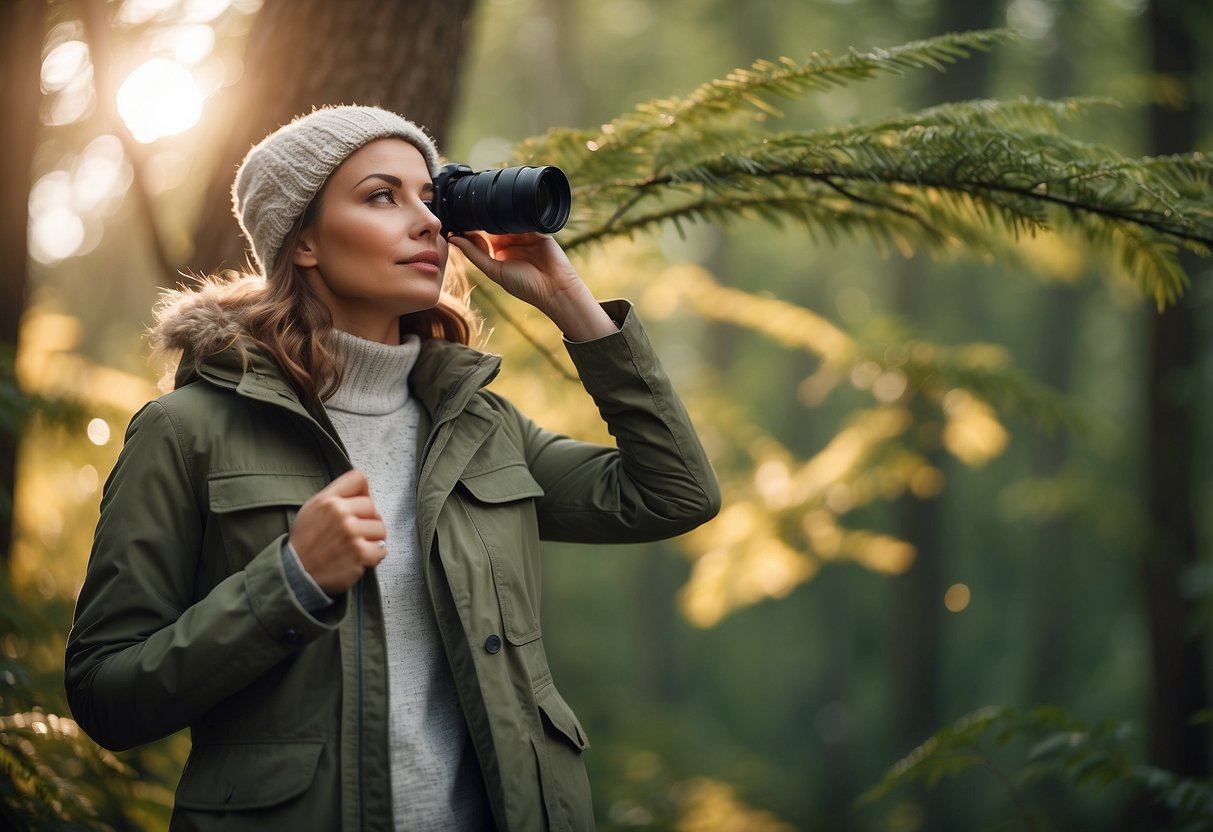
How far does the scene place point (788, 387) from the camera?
17.7m

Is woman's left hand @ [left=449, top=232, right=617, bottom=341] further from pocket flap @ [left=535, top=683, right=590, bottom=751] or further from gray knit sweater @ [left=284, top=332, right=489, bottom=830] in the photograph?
pocket flap @ [left=535, top=683, right=590, bottom=751]

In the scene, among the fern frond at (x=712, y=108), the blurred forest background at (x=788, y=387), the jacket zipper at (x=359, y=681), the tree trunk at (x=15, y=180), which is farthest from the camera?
the tree trunk at (x=15, y=180)

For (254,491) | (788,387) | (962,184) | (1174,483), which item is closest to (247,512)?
(254,491)

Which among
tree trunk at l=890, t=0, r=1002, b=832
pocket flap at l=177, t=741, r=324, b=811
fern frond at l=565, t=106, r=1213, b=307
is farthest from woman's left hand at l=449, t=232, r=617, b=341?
tree trunk at l=890, t=0, r=1002, b=832

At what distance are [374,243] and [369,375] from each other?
0.27m

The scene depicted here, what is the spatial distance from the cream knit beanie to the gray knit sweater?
28 centimetres

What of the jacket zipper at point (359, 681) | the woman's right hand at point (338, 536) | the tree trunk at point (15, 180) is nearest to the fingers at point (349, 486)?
the woman's right hand at point (338, 536)

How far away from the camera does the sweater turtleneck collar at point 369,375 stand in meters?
1.96

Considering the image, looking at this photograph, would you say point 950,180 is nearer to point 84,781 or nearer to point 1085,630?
point 84,781

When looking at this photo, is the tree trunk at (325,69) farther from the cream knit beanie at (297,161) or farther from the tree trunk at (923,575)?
the tree trunk at (923,575)

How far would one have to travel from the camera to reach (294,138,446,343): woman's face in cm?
193

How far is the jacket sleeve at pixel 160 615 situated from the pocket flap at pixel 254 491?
0.21 ft

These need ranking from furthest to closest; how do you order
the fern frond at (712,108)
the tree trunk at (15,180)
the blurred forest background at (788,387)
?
1. the tree trunk at (15,180)
2. the blurred forest background at (788,387)
3. the fern frond at (712,108)

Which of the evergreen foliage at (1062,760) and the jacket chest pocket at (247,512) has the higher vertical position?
the jacket chest pocket at (247,512)
